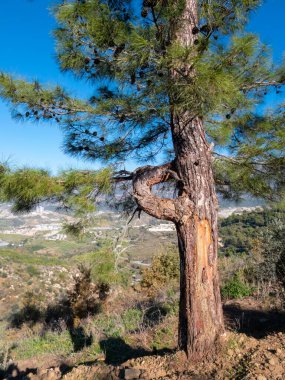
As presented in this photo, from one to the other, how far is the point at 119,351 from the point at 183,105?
15.6 feet

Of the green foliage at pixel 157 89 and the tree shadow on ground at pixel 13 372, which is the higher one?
the green foliage at pixel 157 89

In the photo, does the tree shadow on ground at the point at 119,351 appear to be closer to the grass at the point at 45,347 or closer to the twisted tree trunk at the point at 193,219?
the grass at the point at 45,347

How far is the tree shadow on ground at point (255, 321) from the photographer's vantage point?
5.42m

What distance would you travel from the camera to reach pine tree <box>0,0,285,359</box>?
3.20 meters

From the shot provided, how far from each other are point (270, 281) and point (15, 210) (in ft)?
19.4

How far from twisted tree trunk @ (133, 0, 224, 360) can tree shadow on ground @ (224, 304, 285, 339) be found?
6.10 ft

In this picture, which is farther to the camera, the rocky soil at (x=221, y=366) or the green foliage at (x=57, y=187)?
the green foliage at (x=57, y=187)

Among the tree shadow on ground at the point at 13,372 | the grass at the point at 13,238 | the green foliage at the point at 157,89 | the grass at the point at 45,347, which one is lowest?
the tree shadow on ground at the point at 13,372

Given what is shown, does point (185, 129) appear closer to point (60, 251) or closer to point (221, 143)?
point (221, 143)

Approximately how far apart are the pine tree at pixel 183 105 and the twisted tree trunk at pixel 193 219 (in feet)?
0.04

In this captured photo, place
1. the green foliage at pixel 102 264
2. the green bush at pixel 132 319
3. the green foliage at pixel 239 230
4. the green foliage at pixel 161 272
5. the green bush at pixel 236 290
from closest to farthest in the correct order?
the green foliage at pixel 102 264, the green bush at pixel 132 319, the green bush at pixel 236 290, the green foliage at pixel 161 272, the green foliage at pixel 239 230

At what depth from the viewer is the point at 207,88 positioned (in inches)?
113

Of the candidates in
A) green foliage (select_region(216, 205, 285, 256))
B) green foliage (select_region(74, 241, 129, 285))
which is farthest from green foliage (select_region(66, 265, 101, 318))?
green foliage (select_region(216, 205, 285, 256))

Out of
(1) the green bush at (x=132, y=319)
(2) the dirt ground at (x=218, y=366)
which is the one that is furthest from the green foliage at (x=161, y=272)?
(2) the dirt ground at (x=218, y=366)
